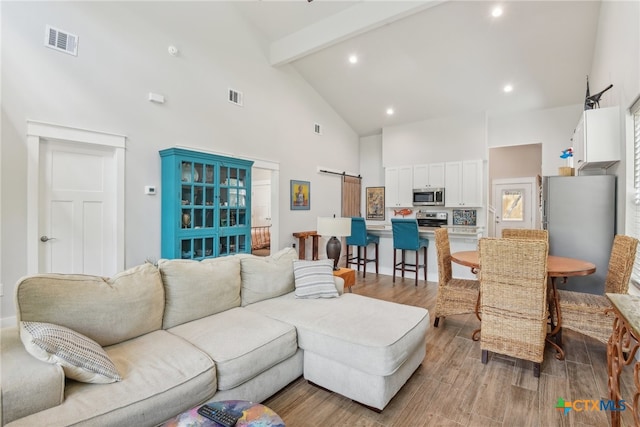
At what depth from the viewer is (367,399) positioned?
200cm

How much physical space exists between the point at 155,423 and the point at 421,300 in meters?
3.69

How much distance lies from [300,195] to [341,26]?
9.82ft

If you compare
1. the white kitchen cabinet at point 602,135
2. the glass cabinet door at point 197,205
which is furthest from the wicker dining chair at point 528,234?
the glass cabinet door at point 197,205

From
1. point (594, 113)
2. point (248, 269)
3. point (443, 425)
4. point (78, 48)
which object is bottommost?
point (443, 425)

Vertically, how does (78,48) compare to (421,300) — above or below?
above

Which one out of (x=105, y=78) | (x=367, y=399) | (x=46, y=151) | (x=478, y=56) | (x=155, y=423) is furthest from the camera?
(x=478, y=56)

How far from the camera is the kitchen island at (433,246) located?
527 centimetres

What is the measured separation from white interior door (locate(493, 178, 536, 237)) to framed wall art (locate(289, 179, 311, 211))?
524 cm

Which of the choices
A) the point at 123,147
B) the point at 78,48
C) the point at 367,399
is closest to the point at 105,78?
the point at 78,48

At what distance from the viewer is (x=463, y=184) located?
6.41m

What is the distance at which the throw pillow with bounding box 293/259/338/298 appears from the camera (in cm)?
293

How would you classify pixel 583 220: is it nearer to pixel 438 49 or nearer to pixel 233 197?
pixel 438 49

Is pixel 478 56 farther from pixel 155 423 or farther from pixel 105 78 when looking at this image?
pixel 155 423

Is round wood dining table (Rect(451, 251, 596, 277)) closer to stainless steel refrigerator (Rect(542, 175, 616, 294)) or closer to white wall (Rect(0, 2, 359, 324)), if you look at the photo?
stainless steel refrigerator (Rect(542, 175, 616, 294))
